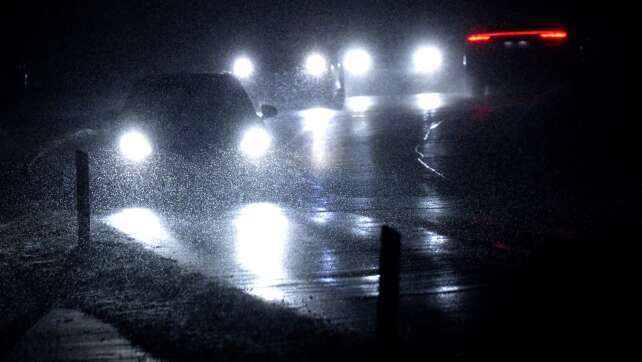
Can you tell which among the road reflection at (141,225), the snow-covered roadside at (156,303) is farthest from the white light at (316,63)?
the snow-covered roadside at (156,303)

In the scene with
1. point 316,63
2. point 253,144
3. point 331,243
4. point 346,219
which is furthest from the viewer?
point 316,63

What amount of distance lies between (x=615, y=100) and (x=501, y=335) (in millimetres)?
14298

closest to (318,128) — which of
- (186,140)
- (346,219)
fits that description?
(186,140)

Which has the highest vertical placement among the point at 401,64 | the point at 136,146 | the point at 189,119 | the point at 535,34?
the point at 401,64

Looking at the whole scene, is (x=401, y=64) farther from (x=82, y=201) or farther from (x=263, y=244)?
(x=82, y=201)

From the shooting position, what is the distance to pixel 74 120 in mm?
27547

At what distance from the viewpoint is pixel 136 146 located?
1255 centimetres

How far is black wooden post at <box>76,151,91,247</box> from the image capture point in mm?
8516

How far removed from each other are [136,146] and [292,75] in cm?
2035

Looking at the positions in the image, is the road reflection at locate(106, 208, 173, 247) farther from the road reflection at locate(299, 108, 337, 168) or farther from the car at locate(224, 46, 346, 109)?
the car at locate(224, 46, 346, 109)

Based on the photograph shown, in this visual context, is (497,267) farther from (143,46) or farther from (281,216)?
(143,46)

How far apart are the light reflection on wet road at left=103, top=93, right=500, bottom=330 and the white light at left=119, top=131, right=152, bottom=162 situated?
162 cm

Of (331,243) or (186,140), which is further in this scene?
(186,140)

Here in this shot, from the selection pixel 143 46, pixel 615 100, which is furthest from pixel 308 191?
pixel 143 46
